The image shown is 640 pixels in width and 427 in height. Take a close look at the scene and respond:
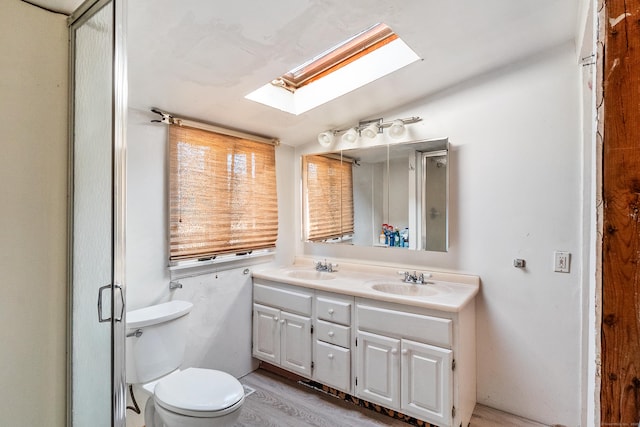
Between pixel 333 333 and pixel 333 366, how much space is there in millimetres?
222

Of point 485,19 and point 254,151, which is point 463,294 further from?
point 254,151

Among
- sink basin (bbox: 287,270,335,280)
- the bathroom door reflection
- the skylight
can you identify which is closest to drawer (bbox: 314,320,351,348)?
sink basin (bbox: 287,270,335,280)

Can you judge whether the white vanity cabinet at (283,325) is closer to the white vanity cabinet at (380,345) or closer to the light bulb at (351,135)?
the white vanity cabinet at (380,345)

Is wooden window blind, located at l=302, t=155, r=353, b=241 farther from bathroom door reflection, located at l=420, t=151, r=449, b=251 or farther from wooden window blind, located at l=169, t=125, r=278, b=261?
bathroom door reflection, located at l=420, t=151, r=449, b=251

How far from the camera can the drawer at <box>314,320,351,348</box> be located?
6.89ft

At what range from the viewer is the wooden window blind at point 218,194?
209 cm

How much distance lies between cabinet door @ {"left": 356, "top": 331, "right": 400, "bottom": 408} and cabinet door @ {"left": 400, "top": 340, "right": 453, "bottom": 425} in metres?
0.05

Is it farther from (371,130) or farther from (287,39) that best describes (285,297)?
(287,39)

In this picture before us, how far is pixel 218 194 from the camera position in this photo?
2305 mm

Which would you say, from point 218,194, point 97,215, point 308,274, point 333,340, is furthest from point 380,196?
point 97,215

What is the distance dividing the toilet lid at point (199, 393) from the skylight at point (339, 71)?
1662mm

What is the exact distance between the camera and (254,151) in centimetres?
258

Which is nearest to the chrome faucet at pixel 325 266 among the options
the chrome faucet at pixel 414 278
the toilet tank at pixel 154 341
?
the chrome faucet at pixel 414 278

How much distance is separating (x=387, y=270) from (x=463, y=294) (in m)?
0.64
